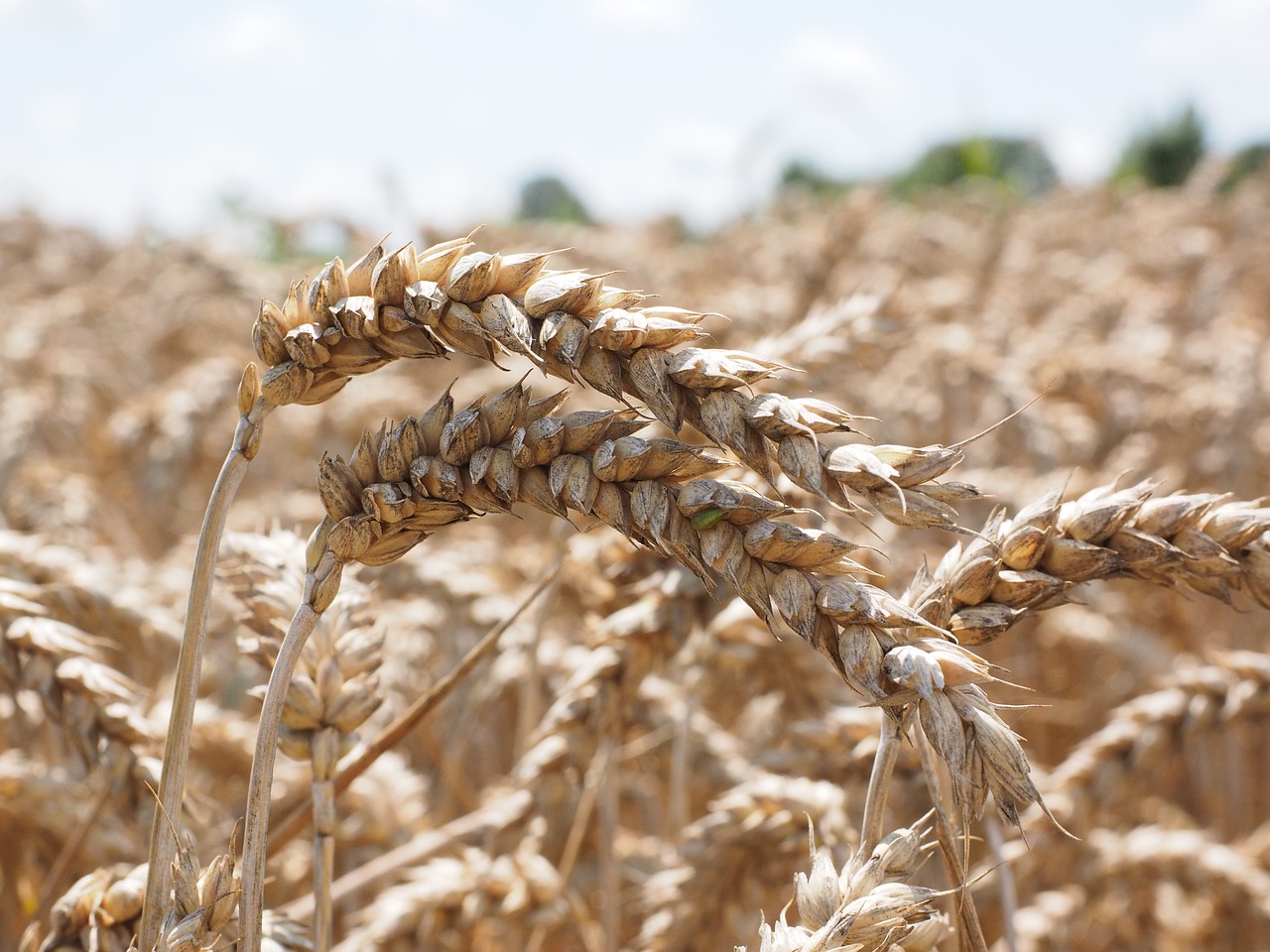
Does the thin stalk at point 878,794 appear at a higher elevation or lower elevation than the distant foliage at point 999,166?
higher

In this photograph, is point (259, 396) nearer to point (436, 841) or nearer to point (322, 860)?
point (322, 860)

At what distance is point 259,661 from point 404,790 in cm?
98

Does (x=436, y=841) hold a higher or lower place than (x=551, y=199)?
higher

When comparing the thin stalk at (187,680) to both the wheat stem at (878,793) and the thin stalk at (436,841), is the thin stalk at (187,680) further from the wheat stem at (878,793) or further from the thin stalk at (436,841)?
the thin stalk at (436,841)

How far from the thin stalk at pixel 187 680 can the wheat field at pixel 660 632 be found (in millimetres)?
13

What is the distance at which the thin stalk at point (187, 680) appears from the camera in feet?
2.56

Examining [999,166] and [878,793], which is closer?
[878,793]

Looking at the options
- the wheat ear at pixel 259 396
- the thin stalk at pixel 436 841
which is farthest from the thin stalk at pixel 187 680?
the thin stalk at pixel 436 841

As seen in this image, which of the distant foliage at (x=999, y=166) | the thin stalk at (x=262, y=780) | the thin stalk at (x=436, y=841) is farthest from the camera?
the distant foliage at (x=999, y=166)

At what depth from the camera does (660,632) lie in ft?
4.65

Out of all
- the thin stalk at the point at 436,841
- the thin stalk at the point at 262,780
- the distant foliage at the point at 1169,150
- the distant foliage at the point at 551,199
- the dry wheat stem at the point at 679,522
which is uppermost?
the dry wheat stem at the point at 679,522

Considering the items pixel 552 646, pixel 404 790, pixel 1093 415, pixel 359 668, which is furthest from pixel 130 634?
pixel 1093 415

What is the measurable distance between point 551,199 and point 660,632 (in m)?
26.9

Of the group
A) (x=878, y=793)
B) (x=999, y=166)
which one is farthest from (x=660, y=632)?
(x=999, y=166)
